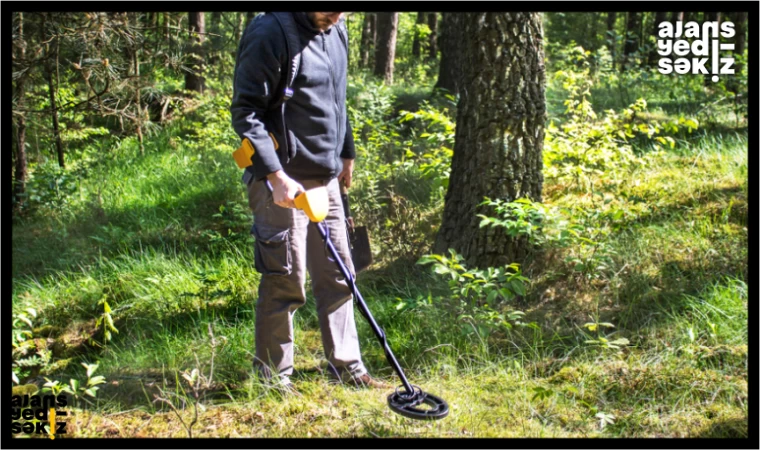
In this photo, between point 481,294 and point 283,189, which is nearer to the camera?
point 283,189

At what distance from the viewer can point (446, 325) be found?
375 centimetres

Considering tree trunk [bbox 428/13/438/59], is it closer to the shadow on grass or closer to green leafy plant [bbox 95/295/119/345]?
the shadow on grass

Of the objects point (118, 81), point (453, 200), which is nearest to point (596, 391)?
point (453, 200)

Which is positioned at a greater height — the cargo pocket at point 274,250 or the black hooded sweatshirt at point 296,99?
the black hooded sweatshirt at point 296,99

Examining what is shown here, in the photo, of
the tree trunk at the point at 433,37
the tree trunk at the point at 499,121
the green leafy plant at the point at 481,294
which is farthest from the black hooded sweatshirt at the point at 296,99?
the tree trunk at the point at 433,37

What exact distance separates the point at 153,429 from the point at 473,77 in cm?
295

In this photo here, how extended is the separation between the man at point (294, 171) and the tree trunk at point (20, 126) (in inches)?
176

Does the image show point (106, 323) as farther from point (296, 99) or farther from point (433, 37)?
point (433, 37)

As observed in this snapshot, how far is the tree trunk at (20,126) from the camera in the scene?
6.33 meters

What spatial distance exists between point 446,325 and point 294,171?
138 centimetres

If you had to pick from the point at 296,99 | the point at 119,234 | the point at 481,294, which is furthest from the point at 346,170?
the point at 119,234

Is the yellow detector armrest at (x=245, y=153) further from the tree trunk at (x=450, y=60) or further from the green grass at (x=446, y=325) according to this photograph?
the tree trunk at (x=450, y=60)

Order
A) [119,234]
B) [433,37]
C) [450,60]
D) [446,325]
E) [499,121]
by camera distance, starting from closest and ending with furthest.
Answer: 1. [446,325]
2. [499,121]
3. [119,234]
4. [450,60]
5. [433,37]

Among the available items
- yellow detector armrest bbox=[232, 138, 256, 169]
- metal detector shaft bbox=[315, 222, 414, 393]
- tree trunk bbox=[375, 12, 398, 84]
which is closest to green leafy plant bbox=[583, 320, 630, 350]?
metal detector shaft bbox=[315, 222, 414, 393]
